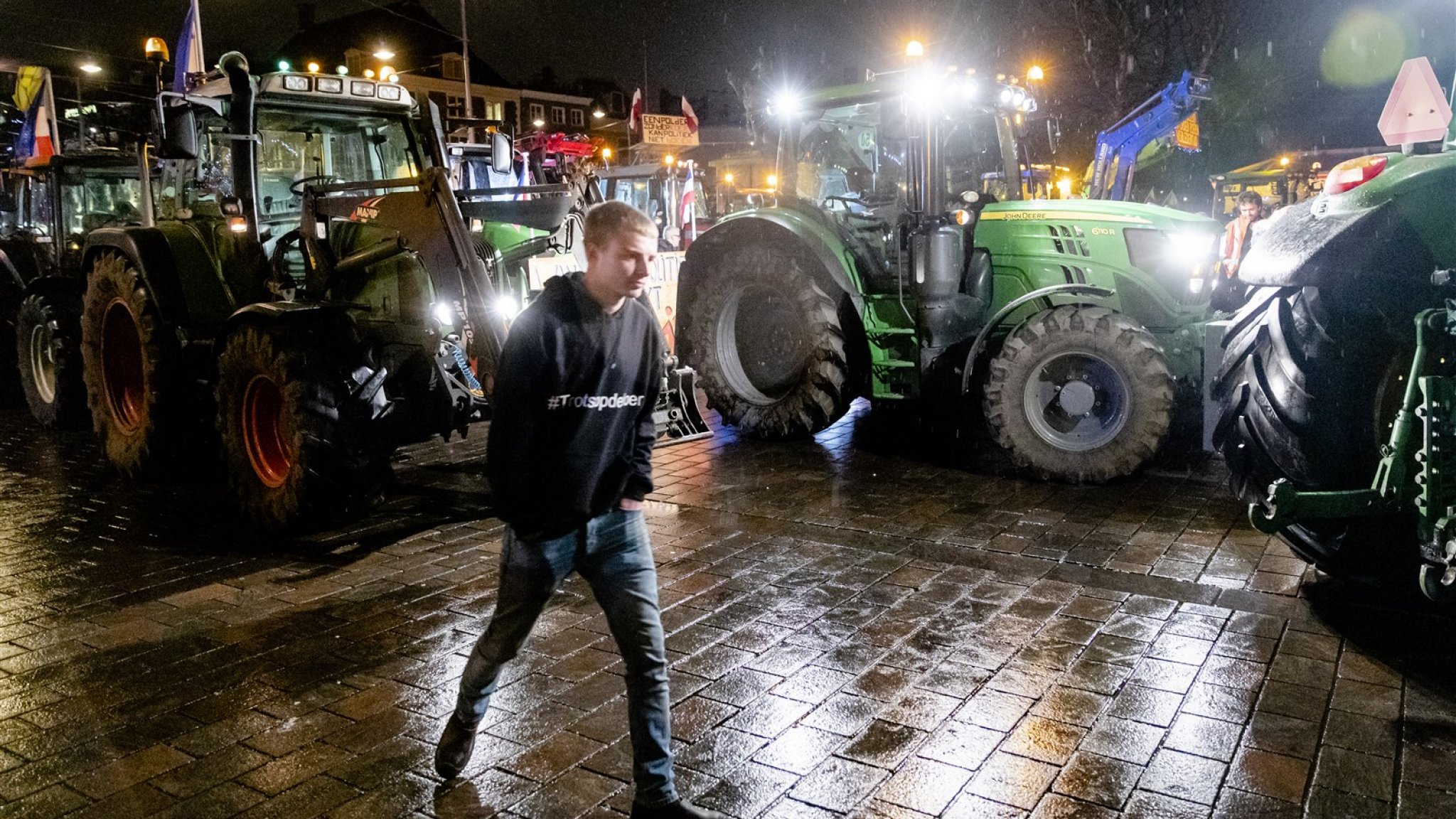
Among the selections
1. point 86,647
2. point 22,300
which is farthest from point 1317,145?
point 86,647

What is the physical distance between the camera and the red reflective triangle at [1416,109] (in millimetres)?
8203

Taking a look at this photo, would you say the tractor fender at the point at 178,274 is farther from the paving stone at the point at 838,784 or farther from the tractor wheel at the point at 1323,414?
the tractor wheel at the point at 1323,414

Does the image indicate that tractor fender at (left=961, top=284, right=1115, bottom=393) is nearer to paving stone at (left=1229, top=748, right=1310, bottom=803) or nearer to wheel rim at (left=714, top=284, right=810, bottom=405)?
wheel rim at (left=714, top=284, right=810, bottom=405)

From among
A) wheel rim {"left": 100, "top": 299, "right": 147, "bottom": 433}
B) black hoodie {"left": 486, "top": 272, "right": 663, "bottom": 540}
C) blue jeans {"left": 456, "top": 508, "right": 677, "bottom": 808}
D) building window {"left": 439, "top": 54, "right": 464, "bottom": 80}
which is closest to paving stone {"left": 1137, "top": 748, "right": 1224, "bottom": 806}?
blue jeans {"left": 456, "top": 508, "right": 677, "bottom": 808}

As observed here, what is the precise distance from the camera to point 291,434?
20.1ft

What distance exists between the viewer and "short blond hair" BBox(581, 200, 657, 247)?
3041 millimetres

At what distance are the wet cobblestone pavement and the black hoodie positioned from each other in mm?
963

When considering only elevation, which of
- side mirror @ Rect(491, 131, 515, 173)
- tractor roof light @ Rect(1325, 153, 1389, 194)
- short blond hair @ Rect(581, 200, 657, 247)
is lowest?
short blond hair @ Rect(581, 200, 657, 247)

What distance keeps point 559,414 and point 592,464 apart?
→ 0.17 meters

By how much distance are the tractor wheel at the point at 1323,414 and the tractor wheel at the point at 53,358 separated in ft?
31.3

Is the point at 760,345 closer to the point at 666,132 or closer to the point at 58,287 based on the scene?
the point at 58,287

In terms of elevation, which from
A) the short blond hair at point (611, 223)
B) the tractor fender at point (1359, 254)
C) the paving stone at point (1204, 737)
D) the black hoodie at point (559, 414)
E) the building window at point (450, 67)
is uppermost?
the building window at point (450, 67)

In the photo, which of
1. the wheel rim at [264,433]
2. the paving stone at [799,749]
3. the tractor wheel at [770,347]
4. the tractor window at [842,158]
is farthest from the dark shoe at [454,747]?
the tractor window at [842,158]

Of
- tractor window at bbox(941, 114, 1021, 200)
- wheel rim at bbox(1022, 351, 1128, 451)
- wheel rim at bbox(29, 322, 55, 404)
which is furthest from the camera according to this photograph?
wheel rim at bbox(29, 322, 55, 404)
